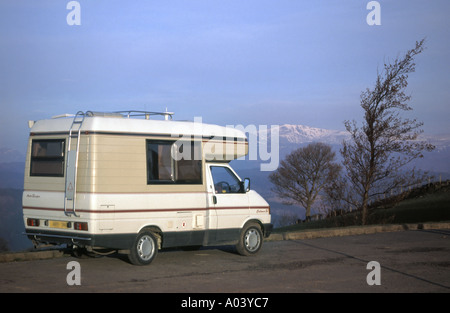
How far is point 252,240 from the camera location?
13.6 m

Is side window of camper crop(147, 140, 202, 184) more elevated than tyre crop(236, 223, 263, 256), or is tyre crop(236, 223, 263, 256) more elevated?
side window of camper crop(147, 140, 202, 184)

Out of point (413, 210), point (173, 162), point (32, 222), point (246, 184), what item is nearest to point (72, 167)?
point (32, 222)

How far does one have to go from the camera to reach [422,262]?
12469mm

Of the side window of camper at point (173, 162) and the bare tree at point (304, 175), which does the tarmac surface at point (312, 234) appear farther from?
the bare tree at point (304, 175)

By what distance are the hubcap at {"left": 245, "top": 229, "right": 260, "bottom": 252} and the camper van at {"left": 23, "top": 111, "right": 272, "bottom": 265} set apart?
19.1 inches

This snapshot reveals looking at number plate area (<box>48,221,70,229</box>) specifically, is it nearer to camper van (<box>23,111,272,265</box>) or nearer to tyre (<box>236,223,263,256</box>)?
camper van (<box>23,111,272,265</box>)

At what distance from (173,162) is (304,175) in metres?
63.3

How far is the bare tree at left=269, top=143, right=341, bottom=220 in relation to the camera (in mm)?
72625

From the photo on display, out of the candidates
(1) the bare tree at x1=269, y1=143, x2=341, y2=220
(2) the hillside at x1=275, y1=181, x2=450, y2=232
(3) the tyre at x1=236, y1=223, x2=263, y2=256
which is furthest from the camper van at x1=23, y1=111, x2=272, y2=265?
(1) the bare tree at x1=269, y1=143, x2=341, y2=220

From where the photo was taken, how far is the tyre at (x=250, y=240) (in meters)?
13.3

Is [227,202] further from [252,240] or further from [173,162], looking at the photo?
[173,162]

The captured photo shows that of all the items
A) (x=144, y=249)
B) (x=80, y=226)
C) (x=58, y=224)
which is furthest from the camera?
(x=144, y=249)

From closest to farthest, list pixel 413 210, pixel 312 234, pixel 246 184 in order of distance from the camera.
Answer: pixel 246 184, pixel 312 234, pixel 413 210

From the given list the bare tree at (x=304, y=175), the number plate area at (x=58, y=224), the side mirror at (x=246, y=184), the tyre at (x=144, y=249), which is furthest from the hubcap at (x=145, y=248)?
the bare tree at (x=304, y=175)
